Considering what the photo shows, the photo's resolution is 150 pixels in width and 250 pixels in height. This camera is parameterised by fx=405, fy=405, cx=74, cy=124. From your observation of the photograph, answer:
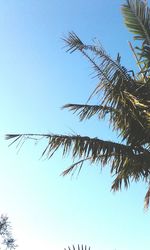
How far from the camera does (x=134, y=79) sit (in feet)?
29.8

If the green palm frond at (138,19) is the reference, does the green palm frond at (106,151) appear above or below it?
below

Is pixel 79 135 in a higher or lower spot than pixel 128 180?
higher

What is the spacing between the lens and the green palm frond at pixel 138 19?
8.66 metres

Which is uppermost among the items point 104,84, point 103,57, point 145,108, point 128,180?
point 103,57

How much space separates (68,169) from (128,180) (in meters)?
1.44

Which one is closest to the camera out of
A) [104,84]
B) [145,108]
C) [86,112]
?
[145,108]

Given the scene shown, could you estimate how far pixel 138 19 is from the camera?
8719 millimetres

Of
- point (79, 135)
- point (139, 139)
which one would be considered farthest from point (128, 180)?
point (79, 135)

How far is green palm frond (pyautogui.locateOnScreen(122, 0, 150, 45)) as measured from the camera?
341 inches

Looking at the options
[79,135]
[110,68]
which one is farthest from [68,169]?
[110,68]

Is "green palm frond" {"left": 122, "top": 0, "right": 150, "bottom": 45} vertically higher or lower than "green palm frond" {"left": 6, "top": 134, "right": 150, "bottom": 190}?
higher

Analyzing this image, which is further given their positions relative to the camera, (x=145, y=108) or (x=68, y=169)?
(x=68, y=169)

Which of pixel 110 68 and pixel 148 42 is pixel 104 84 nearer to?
pixel 110 68

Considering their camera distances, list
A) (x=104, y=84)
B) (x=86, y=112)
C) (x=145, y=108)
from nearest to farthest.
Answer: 1. (x=145, y=108)
2. (x=104, y=84)
3. (x=86, y=112)
